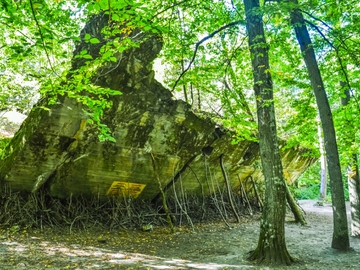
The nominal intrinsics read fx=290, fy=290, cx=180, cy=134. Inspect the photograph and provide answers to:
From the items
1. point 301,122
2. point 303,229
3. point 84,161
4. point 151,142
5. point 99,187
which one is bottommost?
point 303,229

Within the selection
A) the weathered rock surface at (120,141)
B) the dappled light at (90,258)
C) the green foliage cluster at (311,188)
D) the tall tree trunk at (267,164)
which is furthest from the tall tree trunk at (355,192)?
the green foliage cluster at (311,188)

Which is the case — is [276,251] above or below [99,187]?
below

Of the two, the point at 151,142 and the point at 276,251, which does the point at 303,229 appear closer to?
the point at 276,251

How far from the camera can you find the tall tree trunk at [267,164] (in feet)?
14.9

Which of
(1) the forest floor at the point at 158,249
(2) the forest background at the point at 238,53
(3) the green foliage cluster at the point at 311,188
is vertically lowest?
(1) the forest floor at the point at 158,249

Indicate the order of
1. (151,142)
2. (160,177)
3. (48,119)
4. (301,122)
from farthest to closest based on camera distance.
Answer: (160,177) → (151,142) → (301,122) → (48,119)

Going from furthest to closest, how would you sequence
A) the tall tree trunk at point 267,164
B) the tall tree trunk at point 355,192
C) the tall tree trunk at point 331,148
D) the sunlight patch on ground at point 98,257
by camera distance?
the tall tree trunk at point 355,192 < the tall tree trunk at point 331,148 < the tall tree trunk at point 267,164 < the sunlight patch on ground at point 98,257

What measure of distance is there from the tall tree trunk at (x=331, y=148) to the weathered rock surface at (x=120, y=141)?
2884 millimetres

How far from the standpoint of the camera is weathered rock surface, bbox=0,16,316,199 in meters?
6.27

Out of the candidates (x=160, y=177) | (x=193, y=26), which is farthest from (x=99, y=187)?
(x=193, y=26)

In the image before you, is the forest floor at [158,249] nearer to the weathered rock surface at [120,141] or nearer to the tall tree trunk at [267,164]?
the tall tree trunk at [267,164]

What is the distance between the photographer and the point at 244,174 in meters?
10.3

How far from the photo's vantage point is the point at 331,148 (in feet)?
17.6

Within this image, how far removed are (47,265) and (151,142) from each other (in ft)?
12.3
